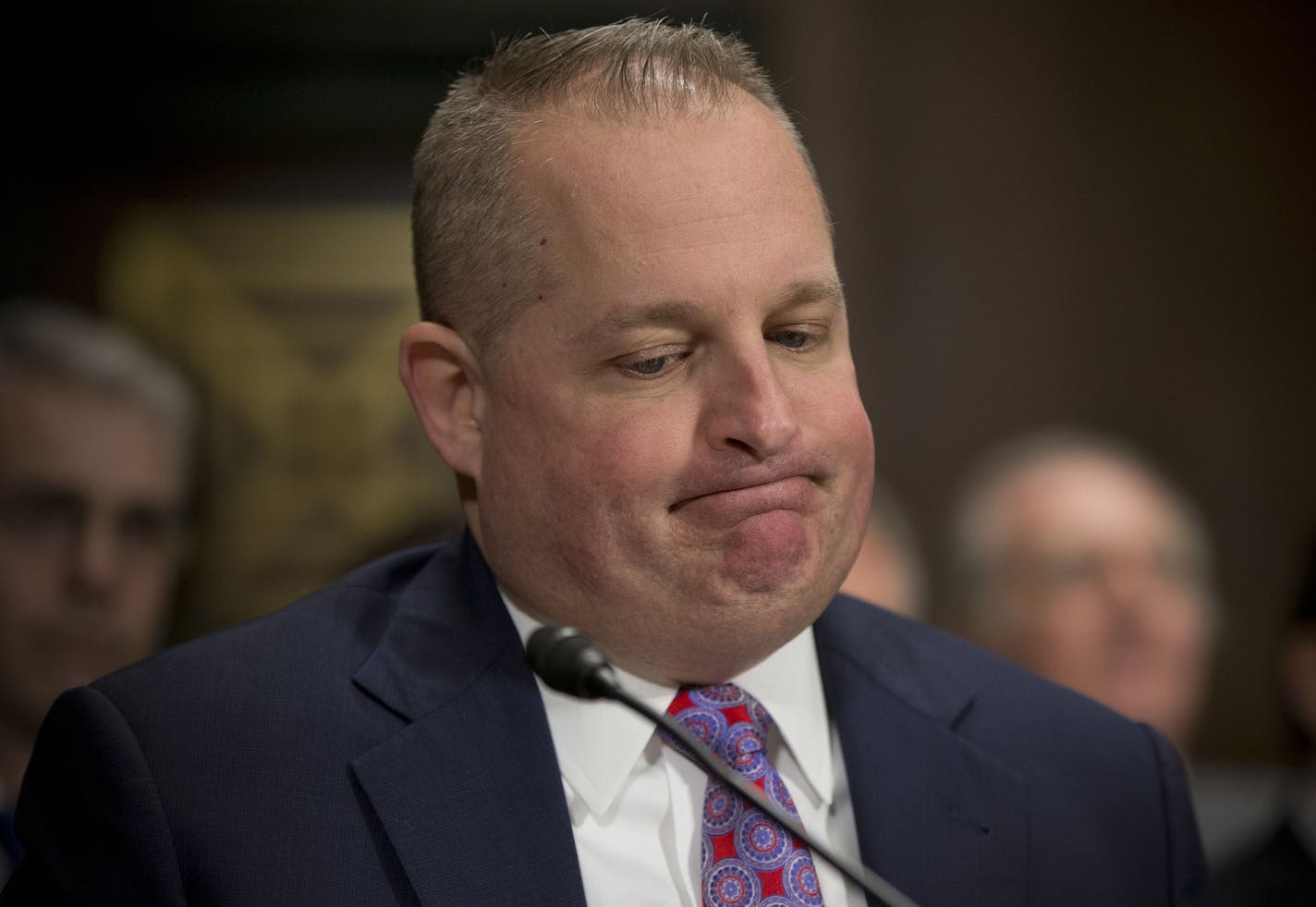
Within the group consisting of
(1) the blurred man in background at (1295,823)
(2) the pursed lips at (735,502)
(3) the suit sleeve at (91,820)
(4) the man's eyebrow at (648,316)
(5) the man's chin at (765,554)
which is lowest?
(1) the blurred man in background at (1295,823)

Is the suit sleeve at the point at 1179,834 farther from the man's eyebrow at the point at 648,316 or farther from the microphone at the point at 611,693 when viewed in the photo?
the man's eyebrow at the point at 648,316

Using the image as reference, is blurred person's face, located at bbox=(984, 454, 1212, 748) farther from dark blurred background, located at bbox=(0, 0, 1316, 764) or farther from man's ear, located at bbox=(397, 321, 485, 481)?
man's ear, located at bbox=(397, 321, 485, 481)

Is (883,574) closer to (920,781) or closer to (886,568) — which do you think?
(886,568)

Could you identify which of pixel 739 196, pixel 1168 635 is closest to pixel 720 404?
pixel 739 196

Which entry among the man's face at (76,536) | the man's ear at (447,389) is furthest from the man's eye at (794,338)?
the man's face at (76,536)

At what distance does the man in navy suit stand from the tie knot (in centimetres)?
3

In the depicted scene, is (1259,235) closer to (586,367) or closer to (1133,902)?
(1133,902)

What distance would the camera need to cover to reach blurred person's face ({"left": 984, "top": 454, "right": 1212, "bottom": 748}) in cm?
363

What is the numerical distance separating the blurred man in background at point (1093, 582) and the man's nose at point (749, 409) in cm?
Answer: 213

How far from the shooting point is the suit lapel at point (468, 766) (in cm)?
162

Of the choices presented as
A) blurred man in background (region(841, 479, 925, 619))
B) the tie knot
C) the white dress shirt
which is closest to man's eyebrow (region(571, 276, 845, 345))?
the white dress shirt

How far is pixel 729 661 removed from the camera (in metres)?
1.73

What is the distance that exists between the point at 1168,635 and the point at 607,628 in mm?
2334

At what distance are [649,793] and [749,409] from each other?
0.46m
